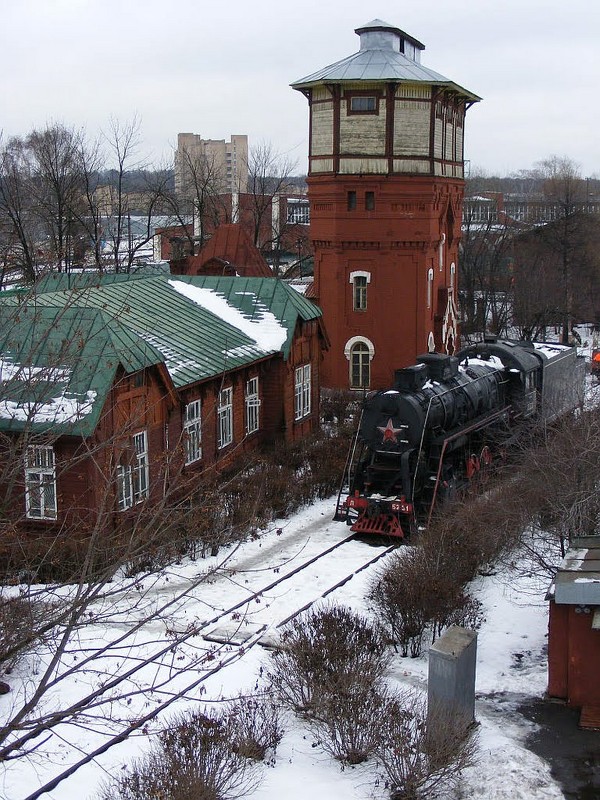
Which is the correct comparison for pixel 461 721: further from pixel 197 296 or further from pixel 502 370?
pixel 197 296

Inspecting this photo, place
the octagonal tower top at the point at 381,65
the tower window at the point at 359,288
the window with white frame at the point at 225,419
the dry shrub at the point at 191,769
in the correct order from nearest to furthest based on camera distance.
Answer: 1. the dry shrub at the point at 191,769
2. the window with white frame at the point at 225,419
3. the octagonal tower top at the point at 381,65
4. the tower window at the point at 359,288

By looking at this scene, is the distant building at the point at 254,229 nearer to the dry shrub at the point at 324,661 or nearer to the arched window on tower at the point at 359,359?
the arched window on tower at the point at 359,359

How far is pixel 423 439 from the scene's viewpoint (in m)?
18.3

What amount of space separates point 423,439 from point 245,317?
320 inches

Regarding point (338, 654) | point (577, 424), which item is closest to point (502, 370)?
point (577, 424)

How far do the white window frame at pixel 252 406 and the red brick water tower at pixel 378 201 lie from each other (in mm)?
9410

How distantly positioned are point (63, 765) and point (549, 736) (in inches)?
208

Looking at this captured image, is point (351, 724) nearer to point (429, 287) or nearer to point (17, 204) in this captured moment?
point (429, 287)

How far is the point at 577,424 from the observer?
18.5 metres

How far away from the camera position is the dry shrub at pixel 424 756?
916 cm

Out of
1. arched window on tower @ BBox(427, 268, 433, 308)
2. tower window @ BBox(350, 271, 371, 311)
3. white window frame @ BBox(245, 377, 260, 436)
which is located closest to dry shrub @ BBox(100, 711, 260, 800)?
white window frame @ BBox(245, 377, 260, 436)

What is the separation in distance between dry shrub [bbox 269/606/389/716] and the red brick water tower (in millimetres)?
20867

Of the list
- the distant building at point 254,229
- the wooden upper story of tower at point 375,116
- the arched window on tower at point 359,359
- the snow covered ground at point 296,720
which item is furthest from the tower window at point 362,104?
the distant building at point 254,229

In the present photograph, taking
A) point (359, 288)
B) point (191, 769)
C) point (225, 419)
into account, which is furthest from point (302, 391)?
point (191, 769)
